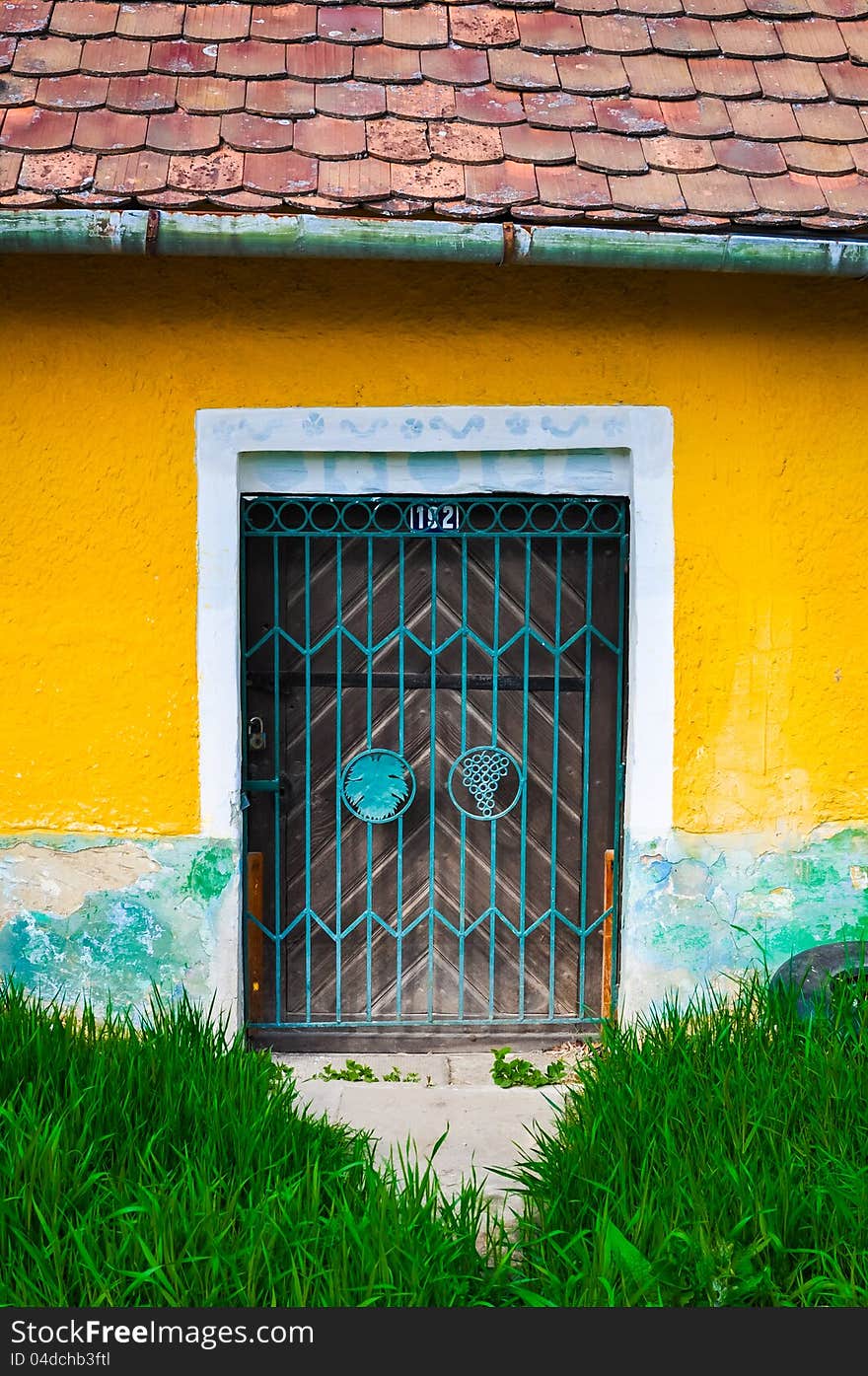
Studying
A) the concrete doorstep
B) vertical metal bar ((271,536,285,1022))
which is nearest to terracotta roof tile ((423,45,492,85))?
vertical metal bar ((271,536,285,1022))

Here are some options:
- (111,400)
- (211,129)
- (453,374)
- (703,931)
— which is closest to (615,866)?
(703,931)

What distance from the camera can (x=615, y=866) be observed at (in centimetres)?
418

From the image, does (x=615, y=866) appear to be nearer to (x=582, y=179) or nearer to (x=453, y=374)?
(x=453, y=374)

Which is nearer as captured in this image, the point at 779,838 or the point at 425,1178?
the point at 425,1178

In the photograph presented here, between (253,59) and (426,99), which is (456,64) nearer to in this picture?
(426,99)

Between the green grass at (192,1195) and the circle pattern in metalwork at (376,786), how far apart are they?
97 centimetres

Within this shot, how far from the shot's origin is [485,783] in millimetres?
4176

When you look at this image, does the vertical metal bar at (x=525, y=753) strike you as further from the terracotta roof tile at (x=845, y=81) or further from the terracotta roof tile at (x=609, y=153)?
the terracotta roof tile at (x=845, y=81)

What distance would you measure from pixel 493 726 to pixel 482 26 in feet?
7.58

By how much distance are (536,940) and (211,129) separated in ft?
9.40

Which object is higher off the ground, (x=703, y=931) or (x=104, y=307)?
(x=104, y=307)

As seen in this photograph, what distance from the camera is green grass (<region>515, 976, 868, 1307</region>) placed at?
2541mm

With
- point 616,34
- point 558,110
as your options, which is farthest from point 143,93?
point 616,34

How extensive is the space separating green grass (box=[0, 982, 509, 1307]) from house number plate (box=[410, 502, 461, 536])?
70.3 inches
